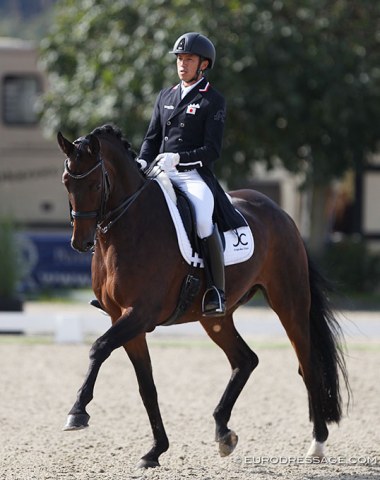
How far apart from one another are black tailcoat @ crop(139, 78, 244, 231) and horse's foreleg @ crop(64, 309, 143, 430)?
1107 mm

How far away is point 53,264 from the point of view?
1897 centimetres

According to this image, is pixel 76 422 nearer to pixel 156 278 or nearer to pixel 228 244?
pixel 156 278

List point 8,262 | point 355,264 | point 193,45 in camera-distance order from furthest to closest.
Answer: point 355,264
point 8,262
point 193,45

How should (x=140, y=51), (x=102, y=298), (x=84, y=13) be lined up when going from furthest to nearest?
(x=84, y=13)
(x=140, y=51)
(x=102, y=298)

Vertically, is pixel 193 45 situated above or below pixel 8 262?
above

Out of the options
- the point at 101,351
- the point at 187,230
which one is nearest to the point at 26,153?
the point at 187,230

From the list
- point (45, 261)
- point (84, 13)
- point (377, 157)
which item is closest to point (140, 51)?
point (84, 13)

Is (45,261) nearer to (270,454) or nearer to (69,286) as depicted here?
(69,286)

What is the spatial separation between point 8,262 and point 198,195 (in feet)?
25.8

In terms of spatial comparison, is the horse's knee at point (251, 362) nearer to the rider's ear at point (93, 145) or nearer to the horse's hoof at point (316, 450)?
the horse's hoof at point (316, 450)

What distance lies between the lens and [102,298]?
6.27 m

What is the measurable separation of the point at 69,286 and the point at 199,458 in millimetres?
12739

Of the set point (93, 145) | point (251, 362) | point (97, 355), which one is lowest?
point (251, 362)

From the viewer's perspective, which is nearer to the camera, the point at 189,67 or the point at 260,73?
the point at 189,67
